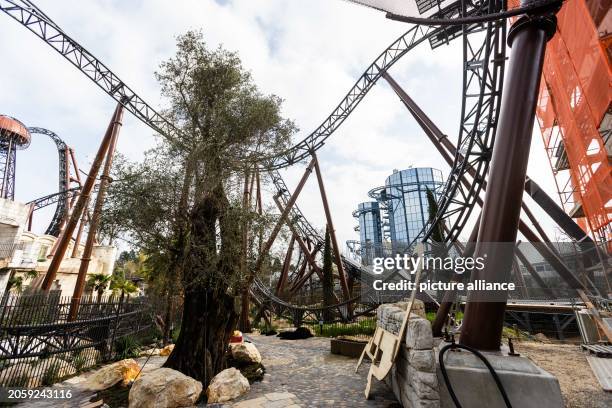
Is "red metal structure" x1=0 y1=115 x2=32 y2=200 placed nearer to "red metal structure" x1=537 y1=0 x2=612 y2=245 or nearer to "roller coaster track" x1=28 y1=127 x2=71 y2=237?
"roller coaster track" x1=28 y1=127 x2=71 y2=237

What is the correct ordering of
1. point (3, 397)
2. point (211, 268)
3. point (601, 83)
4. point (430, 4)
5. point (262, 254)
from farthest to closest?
point (430, 4), point (601, 83), point (262, 254), point (211, 268), point (3, 397)

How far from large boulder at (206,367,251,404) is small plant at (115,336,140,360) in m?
4.65

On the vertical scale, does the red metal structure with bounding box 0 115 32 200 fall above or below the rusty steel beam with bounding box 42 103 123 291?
above

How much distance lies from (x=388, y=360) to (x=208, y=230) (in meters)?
4.51

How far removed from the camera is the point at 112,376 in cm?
576

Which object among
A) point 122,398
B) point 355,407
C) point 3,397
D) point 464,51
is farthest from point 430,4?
point 3,397

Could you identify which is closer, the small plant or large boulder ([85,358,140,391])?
large boulder ([85,358,140,391])

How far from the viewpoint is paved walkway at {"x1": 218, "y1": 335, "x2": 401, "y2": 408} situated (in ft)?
15.6

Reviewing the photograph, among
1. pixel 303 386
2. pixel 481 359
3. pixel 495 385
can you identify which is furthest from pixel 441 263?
pixel 303 386

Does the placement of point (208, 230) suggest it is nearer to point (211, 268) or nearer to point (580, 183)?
point (211, 268)

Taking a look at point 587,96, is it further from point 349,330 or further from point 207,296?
point 207,296

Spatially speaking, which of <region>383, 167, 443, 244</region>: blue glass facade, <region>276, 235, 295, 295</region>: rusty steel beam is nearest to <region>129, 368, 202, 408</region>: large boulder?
<region>276, 235, 295, 295</region>: rusty steel beam

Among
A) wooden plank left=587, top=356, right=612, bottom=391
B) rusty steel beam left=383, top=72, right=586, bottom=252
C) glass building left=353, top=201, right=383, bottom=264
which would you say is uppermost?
glass building left=353, top=201, right=383, bottom=264

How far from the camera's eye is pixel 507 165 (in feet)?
13.4
